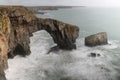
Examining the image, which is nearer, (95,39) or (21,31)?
(21,31)

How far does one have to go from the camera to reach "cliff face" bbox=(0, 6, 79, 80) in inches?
1751

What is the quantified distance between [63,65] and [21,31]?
47.0 ft

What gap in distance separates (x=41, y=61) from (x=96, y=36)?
20.4 m

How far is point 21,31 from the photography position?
178ft

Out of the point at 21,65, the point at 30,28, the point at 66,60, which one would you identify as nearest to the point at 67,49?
the point at 66,60

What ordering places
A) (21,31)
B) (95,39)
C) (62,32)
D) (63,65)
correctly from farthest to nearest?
(95,39) → (62,32) → (21,31) → (63,65)

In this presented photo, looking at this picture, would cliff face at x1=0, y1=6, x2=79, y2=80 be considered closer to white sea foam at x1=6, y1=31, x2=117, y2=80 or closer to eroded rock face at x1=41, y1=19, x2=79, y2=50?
eroded rock face at x1=41, y1=19, x2=79, y2=50

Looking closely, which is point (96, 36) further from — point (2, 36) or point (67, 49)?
point (2, 36)

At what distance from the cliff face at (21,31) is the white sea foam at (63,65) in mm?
2454

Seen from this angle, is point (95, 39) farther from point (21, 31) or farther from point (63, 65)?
point (21, 31)

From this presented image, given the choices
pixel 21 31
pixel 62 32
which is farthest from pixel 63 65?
pixel 21 31

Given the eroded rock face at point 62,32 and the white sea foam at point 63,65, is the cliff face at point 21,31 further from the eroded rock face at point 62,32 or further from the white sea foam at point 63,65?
the white sea foam at point 63,65

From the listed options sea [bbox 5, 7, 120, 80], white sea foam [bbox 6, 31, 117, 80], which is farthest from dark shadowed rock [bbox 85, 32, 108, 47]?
white sea foam [bbox 6, 31, 117, 80]

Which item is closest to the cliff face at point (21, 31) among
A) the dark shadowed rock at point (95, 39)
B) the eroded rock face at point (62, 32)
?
the eroded rock face at point (62, 32)
